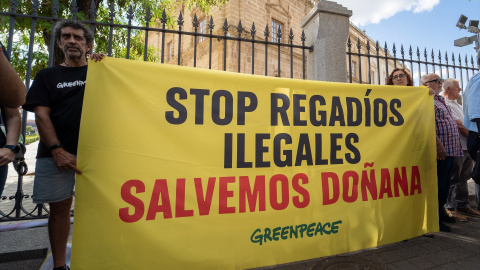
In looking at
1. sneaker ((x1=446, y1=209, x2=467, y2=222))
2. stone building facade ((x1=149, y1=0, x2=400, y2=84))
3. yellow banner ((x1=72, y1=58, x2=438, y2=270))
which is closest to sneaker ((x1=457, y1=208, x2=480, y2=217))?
sneaker ((x1=446, y1=209, x2=467, y2=222))

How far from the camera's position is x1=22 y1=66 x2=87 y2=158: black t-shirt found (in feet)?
6.26

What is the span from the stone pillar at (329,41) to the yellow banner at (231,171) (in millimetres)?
1232

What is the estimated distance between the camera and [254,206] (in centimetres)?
201

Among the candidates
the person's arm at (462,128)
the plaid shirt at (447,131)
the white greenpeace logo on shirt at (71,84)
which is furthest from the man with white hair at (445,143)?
the white greenpeace logo on shirt at (71,84)

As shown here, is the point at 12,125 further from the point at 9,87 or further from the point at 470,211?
the point at 470,211

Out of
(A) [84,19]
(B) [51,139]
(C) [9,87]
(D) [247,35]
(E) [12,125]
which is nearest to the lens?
(C) [9,87]

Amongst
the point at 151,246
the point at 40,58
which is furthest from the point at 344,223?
the point at 40,58

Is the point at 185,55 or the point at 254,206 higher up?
the point at 185,55

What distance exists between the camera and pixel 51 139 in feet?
5.98

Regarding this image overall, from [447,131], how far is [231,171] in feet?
9.48

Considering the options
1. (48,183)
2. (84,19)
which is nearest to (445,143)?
(48,183)

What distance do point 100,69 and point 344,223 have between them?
2.35 metres

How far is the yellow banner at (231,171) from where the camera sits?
1.77 m

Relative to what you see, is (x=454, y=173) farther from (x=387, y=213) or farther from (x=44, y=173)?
(x=44, y=173)
